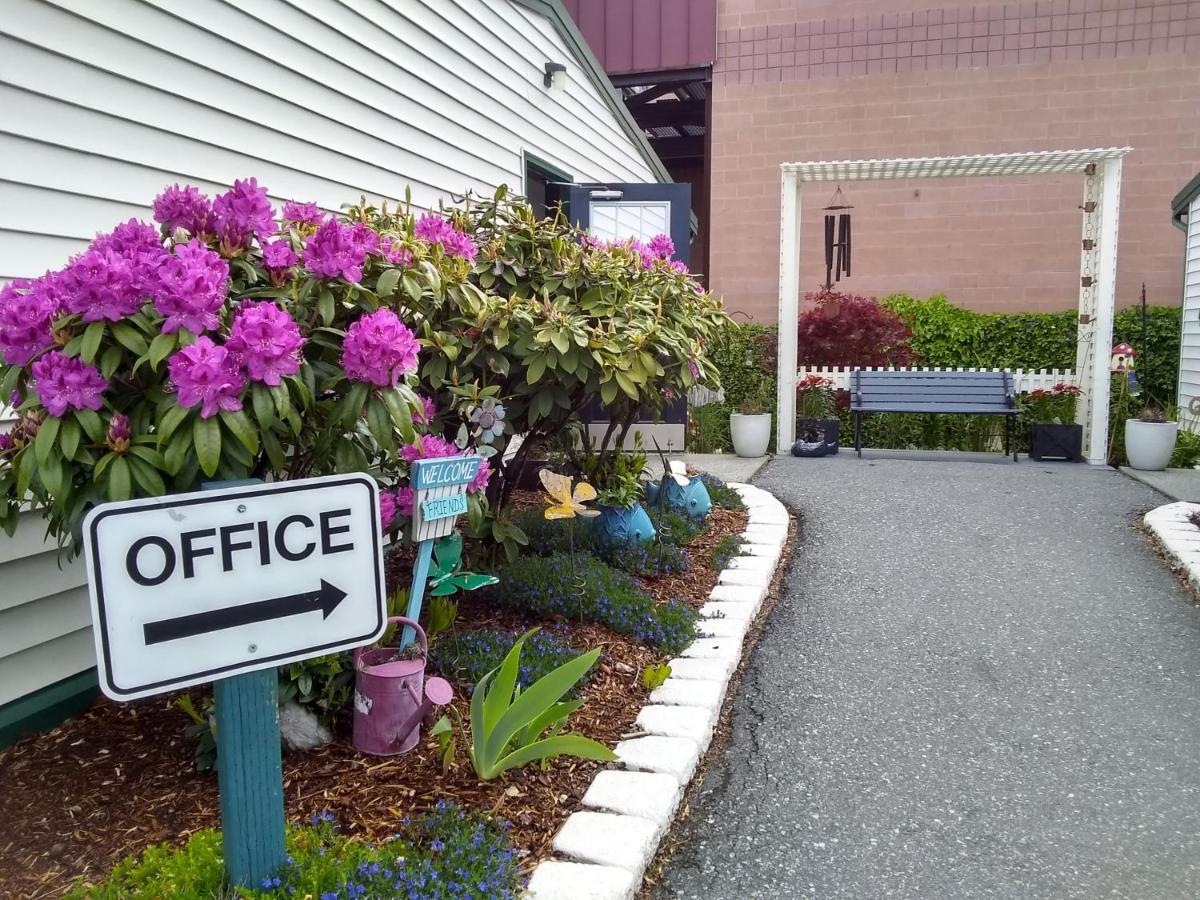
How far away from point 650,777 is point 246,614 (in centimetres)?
138

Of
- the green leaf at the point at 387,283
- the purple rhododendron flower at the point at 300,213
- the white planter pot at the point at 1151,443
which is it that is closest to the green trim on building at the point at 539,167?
the purple rhododendron flower at the point at 300,213

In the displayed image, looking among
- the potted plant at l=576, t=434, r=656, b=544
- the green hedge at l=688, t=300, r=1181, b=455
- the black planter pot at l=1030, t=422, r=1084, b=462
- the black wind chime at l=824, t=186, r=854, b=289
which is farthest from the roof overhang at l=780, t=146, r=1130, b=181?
the potted plant at l=576, t=434, r=656, b=544

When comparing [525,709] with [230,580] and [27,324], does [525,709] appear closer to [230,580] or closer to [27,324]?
[230,580]

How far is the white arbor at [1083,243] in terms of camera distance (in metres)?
8.02

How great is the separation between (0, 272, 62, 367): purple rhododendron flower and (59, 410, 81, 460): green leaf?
18 centimetres

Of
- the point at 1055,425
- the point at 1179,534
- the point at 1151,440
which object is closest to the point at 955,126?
the point at 1055,425

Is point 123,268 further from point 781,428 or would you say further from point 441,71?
point 781,428

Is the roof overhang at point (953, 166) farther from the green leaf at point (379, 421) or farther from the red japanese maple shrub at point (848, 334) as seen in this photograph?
the green leaf at point (379, 421)

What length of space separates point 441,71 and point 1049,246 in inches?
327

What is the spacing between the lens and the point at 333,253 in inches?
89.5

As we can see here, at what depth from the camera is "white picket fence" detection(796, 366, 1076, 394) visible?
8617mm

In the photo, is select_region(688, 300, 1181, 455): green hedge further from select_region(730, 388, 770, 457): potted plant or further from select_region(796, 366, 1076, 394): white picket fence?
select_region(730, 388, 770, 457): potted plant

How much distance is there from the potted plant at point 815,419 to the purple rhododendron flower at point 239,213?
22.3 feet

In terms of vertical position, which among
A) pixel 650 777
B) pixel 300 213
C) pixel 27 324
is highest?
pixel 300 213
